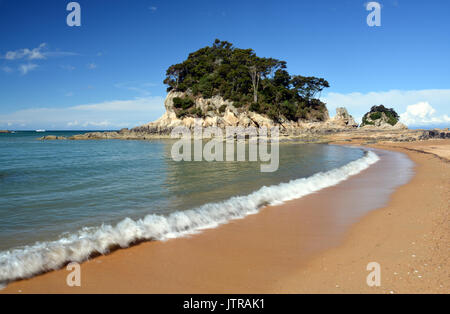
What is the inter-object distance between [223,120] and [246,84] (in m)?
10.0

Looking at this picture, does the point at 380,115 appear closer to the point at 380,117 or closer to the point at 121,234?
the point at 380,117

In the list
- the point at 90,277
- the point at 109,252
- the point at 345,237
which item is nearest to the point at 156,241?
the point at 109,252

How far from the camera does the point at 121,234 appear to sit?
4977mm

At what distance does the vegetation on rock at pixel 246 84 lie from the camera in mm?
54156

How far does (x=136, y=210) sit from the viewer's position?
6754 mm

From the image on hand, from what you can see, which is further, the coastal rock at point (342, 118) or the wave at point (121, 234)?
the coastal rock at point (342, 118)

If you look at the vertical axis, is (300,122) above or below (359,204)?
above

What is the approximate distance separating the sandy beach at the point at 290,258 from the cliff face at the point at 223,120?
4311 cm
